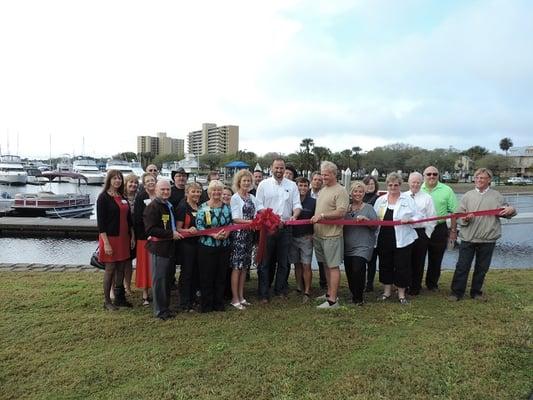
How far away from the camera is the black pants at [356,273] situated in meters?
5.55

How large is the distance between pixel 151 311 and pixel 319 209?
2.58 m

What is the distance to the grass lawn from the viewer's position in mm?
3445

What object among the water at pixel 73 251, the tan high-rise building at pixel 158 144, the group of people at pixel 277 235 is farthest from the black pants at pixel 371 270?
the tan high-rise building at pixel 158 144

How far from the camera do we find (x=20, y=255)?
49.6ft

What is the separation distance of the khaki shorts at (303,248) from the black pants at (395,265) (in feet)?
3.33

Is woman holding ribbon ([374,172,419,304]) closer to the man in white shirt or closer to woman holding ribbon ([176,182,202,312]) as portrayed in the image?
the man in white shirt

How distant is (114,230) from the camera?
5309mm

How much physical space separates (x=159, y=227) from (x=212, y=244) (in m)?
0.69

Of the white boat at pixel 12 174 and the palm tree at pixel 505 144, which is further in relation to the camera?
the palm tree at pixel 505 144

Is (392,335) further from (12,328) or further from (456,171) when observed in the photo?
(456,171)

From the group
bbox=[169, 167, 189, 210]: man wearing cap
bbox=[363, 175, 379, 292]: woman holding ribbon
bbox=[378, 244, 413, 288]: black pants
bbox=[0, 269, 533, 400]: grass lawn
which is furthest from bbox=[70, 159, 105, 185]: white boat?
bbox=[378, 244, 413, 288]: black pants

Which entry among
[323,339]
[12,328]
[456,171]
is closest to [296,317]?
[323,339]

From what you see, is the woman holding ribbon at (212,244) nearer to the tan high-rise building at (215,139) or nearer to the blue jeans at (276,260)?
the blue jeans at (276,260)

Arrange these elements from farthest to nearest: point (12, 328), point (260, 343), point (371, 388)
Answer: point (12, 328) < point (260, 343) < point (371, 388)
